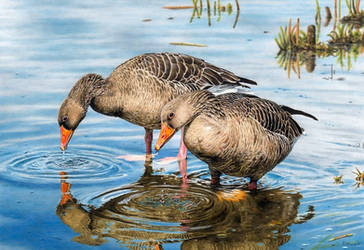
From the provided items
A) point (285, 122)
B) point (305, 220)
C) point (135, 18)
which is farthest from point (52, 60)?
point (305, 220)

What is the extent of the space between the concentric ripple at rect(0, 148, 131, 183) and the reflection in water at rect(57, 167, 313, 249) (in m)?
0.28

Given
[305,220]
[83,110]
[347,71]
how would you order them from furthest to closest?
[347,71]
[83,110]
[305,220]

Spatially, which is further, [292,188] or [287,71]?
[287,71]

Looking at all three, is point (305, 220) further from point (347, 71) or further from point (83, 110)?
point (347, 71)

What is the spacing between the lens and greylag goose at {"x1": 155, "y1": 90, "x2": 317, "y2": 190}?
290 inches

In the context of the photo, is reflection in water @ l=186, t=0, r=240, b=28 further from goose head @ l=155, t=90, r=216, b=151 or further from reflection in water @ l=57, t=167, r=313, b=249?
goose head @ l=155, t=90, r=216, b=151

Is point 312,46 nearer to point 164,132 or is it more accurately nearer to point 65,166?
point 65,166

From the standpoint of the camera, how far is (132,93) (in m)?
9.35

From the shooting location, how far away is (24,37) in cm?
1519

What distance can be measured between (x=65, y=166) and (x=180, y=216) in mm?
2252

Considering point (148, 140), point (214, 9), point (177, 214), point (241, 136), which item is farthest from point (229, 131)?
point (214, 9)

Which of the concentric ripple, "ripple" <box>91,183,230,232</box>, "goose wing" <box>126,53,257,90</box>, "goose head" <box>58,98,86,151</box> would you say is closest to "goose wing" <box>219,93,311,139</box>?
"ripple" <box>91,183,230,232</box>

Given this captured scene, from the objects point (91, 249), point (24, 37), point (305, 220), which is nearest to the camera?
point (91, 249)

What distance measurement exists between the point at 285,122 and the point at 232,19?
28.5 ft
